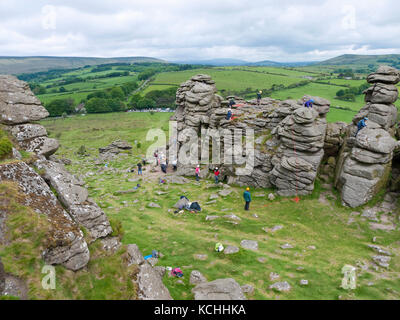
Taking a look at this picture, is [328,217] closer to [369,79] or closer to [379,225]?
[379,225]

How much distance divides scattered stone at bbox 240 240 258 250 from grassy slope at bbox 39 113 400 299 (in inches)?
19.4

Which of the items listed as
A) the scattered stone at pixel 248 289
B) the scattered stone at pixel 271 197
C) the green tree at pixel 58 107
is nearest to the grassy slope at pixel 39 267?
the scattered stone at pixel 248 289

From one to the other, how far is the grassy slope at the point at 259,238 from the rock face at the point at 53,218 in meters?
6.15

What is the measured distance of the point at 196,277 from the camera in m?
15.5

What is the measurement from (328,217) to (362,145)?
9077 millimetres

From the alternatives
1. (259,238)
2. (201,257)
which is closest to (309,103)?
(259,238)

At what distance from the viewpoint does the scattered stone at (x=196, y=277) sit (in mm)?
15163

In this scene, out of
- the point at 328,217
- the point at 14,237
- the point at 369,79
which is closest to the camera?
the point at 14,237

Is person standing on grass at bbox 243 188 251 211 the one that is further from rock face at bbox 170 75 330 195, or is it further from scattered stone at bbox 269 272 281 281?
scattered stone at bbox 269 272 281 281

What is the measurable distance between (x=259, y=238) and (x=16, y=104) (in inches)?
920

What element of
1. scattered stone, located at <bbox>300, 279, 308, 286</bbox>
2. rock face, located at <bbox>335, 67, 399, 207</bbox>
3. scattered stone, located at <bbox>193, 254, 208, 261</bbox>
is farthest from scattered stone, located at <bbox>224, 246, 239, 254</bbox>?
→ rock face, located at <bbox>335, 67, 399, 207</bbox>

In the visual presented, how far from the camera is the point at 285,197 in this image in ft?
93.7

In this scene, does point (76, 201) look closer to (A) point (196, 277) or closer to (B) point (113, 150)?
(A) point (196, 277)
